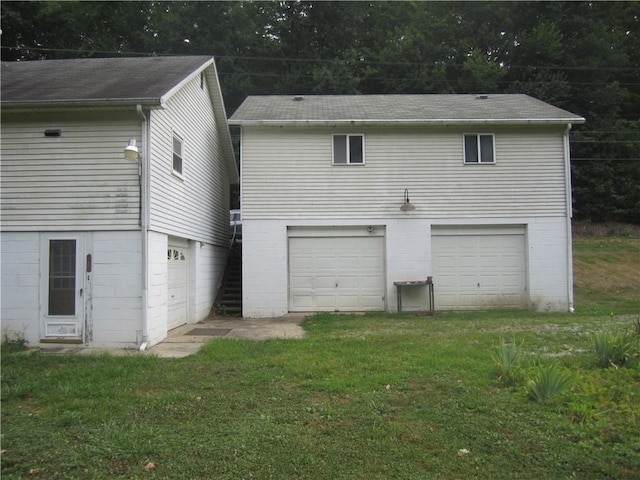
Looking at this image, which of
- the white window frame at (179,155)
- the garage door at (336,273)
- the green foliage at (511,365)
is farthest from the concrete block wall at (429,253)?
the green foliage at (511,365)

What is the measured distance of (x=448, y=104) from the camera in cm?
1397

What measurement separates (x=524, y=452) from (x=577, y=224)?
24.5m

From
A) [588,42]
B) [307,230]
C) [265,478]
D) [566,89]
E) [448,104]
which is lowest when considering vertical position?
[265,478]

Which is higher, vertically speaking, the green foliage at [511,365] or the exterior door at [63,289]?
the exterior door at [63,289]

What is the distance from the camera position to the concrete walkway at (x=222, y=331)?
7695 mm

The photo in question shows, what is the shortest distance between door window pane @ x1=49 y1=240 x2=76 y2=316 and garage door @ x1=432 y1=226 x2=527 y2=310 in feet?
29.5

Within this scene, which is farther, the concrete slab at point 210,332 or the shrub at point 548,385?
the concrete slab at point 210,332

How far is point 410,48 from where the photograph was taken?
2753 centimetres

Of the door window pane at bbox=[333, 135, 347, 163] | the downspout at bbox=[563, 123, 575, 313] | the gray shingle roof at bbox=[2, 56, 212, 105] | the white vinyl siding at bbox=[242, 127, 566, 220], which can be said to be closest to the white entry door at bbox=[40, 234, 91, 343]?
the gray shingle roof at bbox=[2, 56, 212, 105]

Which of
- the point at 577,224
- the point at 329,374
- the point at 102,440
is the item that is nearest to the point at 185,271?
the point at 329,374

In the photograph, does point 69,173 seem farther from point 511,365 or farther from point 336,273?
point 511,365

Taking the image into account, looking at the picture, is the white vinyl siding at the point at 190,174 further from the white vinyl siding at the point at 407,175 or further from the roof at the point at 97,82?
the white vinyl siding at the point at 407,175

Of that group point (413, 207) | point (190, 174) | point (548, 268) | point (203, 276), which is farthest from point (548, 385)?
point (203, 276)

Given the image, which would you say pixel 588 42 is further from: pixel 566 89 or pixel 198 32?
pixel 198 32
